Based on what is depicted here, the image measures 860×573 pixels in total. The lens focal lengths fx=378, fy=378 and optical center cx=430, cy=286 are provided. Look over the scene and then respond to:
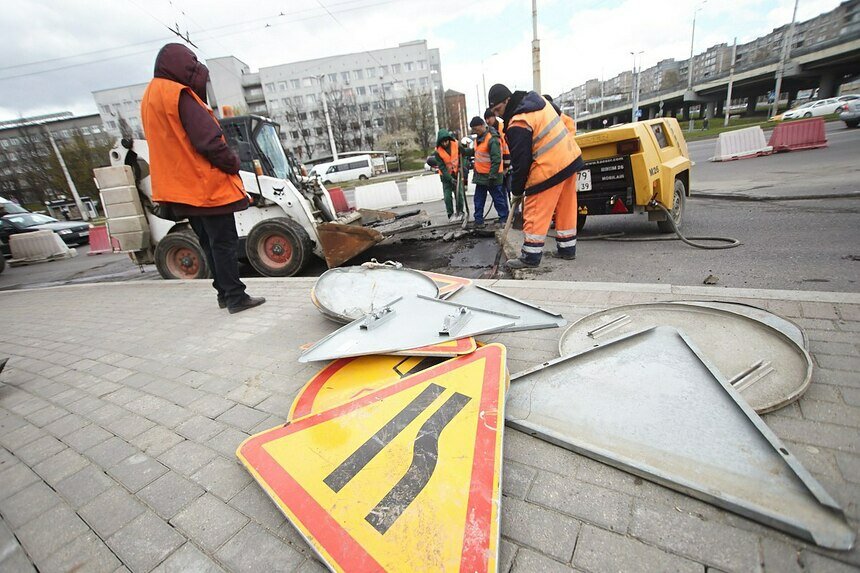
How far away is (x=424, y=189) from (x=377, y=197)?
5.82 ft

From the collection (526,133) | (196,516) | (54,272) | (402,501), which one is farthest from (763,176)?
(54,272)

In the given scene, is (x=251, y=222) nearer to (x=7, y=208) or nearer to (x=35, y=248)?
(x=35, y=248)

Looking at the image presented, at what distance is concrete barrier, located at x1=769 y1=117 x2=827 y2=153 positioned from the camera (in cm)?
1141

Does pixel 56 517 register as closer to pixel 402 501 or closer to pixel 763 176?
pixel 402 501

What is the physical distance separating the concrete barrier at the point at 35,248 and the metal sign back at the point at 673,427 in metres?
16.8

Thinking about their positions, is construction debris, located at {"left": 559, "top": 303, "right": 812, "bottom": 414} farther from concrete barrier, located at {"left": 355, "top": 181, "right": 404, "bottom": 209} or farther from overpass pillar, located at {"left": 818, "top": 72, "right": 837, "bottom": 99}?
overpass pillar, located at {"left": 818, "top": 72, "right": 837, "bottom": 99}

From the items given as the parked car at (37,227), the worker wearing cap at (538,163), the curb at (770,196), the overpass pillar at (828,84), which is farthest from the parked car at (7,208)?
the overpass pillar at (828,84)

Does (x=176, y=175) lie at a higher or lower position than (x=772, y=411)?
higher

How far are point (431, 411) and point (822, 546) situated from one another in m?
1.26

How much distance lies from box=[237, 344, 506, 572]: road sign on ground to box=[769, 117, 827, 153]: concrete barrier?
1522 centimetres

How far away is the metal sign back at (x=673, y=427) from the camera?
3.77ft

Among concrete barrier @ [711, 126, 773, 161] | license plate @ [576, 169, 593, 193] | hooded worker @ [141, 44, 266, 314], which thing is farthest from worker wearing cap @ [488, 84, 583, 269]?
concrete barrier @ [711, 126, 773, 161]

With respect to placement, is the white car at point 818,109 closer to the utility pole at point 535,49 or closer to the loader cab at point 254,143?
the utility pole at point 535,49

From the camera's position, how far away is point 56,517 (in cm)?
153
